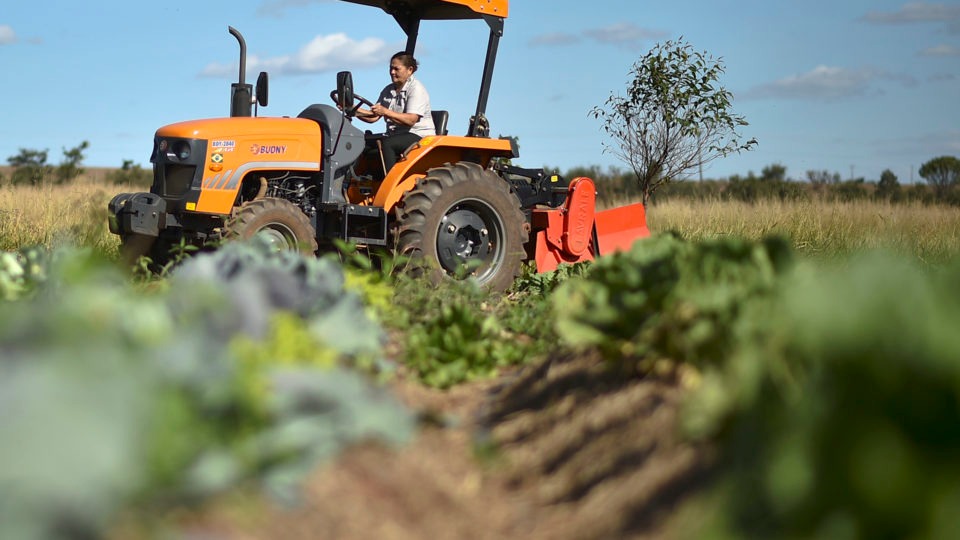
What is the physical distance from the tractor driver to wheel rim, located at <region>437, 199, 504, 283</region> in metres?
0.60

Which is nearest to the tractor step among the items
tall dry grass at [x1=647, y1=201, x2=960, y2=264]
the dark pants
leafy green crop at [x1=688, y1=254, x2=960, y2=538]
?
the dark pants

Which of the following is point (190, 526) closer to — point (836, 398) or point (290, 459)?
point (290, 459)

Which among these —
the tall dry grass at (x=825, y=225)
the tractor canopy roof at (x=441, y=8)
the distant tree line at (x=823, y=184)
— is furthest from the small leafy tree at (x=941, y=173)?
the tractor canopy roof at (x=441, y=8)

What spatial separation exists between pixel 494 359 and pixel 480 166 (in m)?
3.72

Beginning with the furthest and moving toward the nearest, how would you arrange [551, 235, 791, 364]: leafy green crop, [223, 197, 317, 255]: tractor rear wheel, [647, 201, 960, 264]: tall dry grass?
[647, 201, 960, 264]: tall dry grass → [223, 197, 317, 255]: tractor rear wheel → [551, 235, 791, 364]: leafy green crop

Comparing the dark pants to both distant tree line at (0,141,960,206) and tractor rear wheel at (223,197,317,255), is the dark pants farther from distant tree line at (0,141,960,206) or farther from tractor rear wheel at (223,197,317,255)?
distant tree line at (0,141,960,206)

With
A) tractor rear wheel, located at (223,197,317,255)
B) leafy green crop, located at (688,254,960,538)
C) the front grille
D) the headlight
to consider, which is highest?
the headlight

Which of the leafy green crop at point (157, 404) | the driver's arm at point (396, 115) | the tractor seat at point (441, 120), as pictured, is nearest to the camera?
the leafy green crop at point (157, 404)

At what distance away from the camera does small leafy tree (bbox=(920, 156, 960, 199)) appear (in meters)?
27.5

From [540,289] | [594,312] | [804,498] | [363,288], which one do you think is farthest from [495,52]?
[804,498]

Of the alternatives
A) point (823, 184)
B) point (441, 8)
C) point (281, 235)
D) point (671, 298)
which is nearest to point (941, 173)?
point (823, 184)

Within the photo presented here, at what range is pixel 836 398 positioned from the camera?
2043 mm

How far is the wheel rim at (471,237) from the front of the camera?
24.5ft

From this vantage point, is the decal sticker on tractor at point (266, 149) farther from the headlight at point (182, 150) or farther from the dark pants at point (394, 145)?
the dark pants at point (394, 145)
